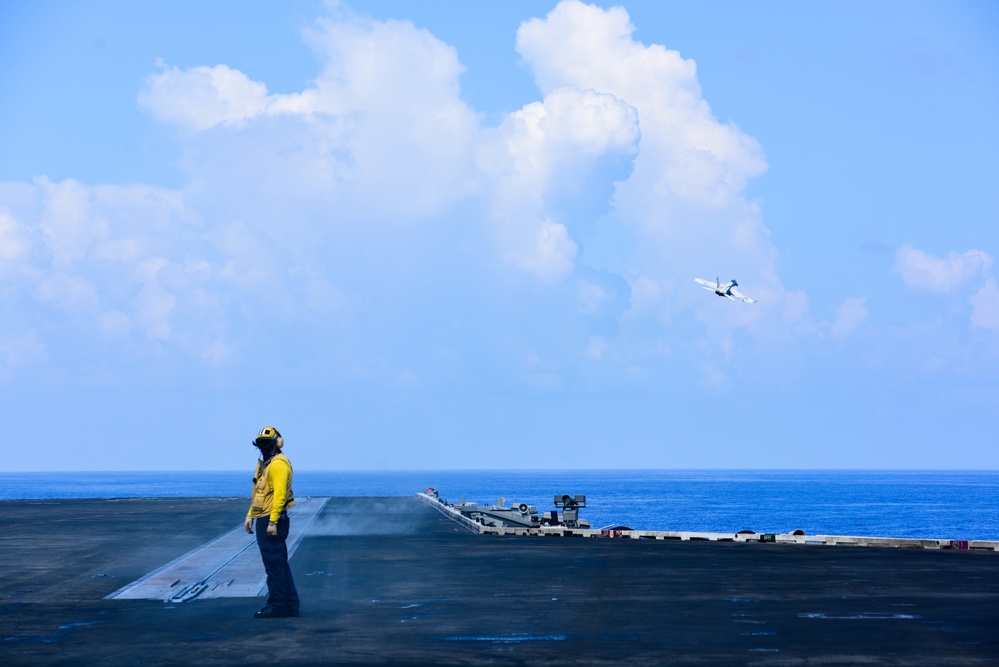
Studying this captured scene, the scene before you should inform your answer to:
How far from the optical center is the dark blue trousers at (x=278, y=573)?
14.6 m

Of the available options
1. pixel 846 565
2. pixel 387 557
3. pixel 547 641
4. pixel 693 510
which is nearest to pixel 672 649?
pixel 547 641

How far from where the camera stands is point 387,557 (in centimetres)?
2497

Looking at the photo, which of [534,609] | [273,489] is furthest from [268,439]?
[534,609]

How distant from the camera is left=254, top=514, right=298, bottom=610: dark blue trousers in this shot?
14625mm

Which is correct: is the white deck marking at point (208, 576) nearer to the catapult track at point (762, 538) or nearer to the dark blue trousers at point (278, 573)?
the dark blue trousers at point (278, 573)

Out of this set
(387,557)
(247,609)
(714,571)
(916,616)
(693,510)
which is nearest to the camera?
(916,616)

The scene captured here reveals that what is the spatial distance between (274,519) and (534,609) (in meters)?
3.78

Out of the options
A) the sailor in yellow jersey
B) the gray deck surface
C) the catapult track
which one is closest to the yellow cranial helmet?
the sailor in yellow jersey

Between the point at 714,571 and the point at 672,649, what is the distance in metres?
9.78

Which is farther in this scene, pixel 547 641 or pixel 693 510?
pixel 693 510

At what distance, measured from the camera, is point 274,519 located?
1512 centimetres

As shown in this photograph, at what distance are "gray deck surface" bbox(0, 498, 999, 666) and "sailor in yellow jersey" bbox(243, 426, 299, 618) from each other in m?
0.46

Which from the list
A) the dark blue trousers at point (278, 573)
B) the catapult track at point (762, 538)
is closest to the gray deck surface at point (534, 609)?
the dark blue trousers at point (278, 573)

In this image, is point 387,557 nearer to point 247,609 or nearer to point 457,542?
point 457,542
